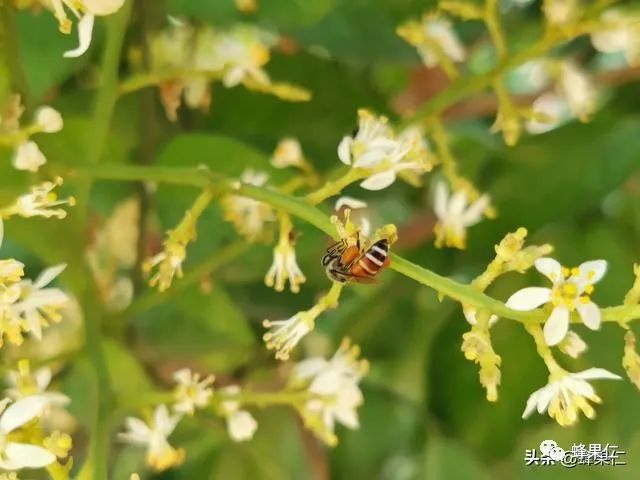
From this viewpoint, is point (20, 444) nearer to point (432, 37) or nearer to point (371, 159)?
point (371, 159)

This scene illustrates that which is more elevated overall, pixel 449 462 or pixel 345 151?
pixel 345 151

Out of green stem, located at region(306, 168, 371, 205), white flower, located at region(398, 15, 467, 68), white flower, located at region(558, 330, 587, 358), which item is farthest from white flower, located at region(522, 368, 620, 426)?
white flower, located at region(398, 15, 467, 68)

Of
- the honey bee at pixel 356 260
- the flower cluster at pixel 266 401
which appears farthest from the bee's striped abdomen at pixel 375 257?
the flower cluster at pixel 266 401

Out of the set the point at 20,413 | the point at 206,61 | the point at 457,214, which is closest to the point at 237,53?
the point at 206,61

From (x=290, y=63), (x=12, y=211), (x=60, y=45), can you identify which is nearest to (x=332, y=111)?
(x=290, y=63)

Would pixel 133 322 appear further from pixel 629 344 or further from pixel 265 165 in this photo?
pixel 629 344

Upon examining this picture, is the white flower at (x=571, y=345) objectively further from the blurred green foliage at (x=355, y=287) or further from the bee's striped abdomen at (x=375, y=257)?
the blurred green foliage at (x=355, y=287)
